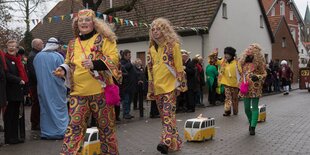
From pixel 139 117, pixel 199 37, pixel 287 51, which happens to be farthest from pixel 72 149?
pixel 287 51

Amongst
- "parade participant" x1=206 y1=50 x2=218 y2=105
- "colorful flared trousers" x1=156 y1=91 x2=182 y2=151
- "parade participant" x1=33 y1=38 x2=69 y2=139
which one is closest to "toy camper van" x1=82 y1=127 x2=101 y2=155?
"colorful flared trousers" x1=156 y1=91 x2=182 y2=151

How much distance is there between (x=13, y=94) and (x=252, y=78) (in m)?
4.83

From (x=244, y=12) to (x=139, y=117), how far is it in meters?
19.9

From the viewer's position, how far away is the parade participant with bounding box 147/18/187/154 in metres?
6.83

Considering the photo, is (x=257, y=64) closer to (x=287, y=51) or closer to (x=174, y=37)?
(x=174, y=37)

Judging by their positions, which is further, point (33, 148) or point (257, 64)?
point (257, 64)

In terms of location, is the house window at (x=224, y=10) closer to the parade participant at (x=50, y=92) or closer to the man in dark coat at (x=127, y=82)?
the man in dark coat at (x=127, y=82)

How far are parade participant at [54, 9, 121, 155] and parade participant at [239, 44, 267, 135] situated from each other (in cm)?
448

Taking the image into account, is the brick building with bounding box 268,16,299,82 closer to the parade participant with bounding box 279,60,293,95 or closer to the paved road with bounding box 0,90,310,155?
the parade participant with bounding box 279,60,293,95

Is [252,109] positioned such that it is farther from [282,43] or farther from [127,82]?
[282,43]

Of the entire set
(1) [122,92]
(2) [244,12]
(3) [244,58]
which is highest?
(2) [244,12]

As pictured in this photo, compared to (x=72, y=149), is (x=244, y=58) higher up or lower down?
higher up

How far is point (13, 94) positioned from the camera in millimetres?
8070

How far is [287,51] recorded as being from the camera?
131 ft
